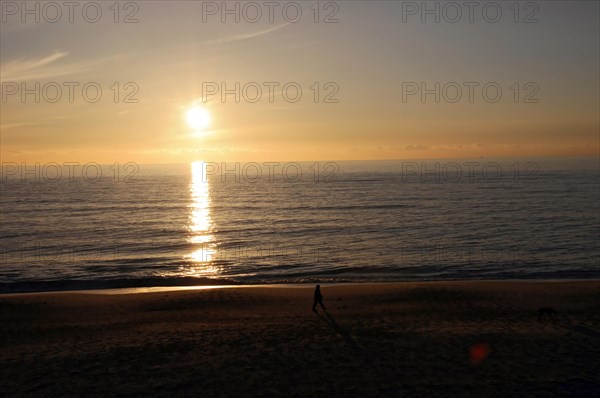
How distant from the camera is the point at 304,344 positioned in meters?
18.3

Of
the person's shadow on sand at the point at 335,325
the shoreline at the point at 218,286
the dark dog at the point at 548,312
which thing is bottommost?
the shoreline at the point at 218,286

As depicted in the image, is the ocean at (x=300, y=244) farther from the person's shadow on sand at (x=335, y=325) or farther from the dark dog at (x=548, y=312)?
the dark dog at (x=548, y=312)

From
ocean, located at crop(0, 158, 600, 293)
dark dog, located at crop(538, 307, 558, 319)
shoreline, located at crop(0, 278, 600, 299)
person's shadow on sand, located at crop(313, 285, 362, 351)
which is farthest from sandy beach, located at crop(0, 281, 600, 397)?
ocean, located at crop(0, 158, 600, 293)

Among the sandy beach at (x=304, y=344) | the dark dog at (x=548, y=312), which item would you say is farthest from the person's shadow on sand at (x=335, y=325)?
the dark dog at (x=548, y=312)

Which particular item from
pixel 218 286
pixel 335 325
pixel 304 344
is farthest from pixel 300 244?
pixel 304 344

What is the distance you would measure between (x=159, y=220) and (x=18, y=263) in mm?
29888

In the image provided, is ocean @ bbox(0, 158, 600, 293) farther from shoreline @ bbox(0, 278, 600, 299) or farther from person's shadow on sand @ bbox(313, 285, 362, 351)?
person's shadow on sand @ bbox(313, 285, 362, 351)

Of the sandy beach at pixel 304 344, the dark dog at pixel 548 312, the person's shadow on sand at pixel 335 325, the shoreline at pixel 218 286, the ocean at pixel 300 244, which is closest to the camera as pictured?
the sandy beach at pixel 304 344

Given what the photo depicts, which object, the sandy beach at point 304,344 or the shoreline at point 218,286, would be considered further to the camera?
the shoreline at point 218,286

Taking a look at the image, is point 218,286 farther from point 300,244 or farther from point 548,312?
point 548,312

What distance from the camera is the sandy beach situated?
14703mm

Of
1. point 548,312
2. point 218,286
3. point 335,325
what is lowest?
point 218,286

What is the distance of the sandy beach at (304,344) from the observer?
48.2ft

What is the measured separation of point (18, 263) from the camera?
38.5 m
